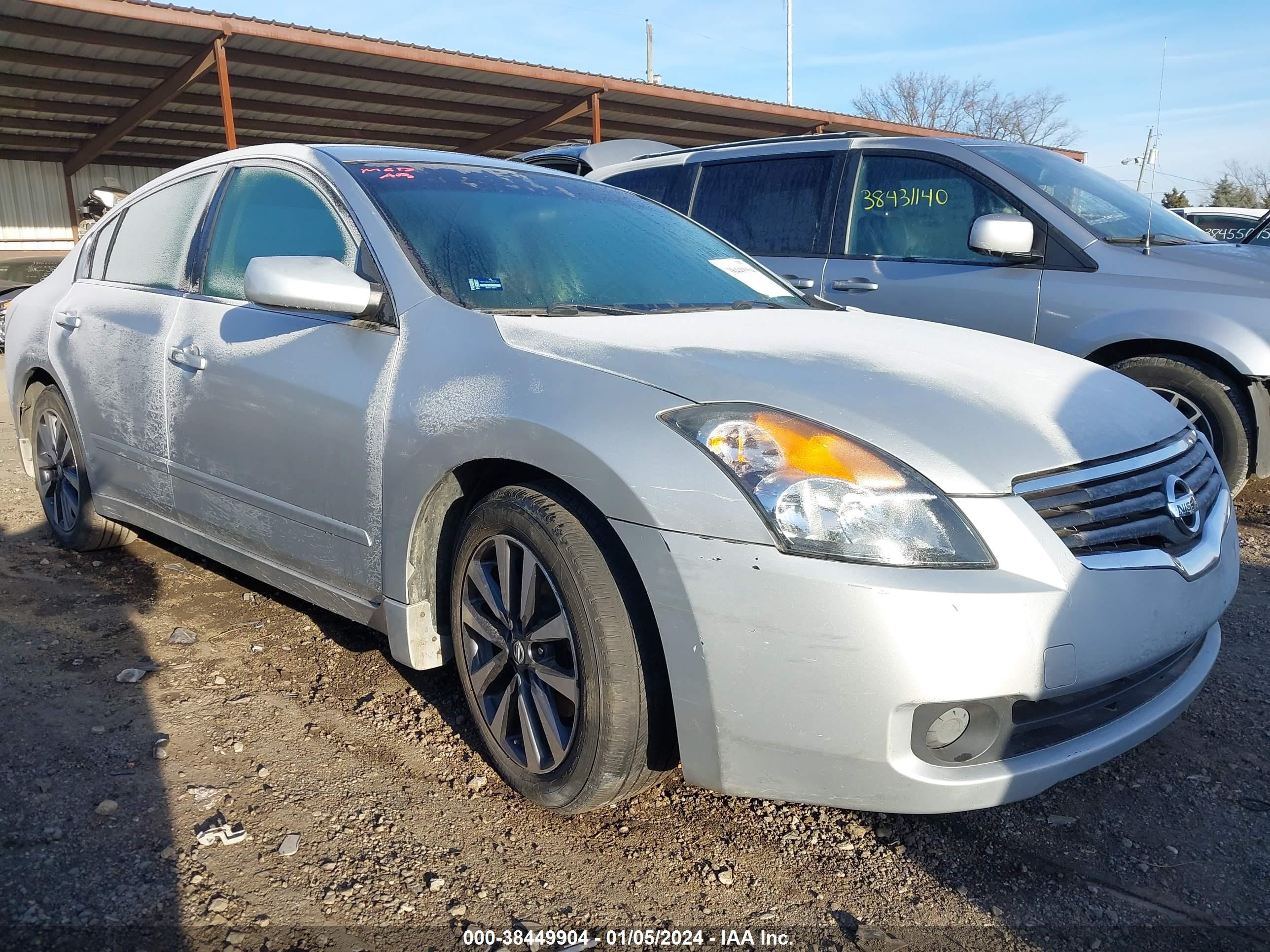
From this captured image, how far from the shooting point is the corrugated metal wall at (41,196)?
20906mm

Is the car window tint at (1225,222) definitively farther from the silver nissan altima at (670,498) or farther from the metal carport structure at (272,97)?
the silver nissan altima at (670,498)

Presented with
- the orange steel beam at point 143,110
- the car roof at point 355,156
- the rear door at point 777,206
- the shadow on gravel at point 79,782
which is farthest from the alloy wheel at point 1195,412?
the orange steel beam at point 143,110

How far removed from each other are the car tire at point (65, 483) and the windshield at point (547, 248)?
6.45 feet

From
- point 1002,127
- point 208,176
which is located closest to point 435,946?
point 208,176

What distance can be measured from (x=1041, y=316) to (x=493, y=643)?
333 cm

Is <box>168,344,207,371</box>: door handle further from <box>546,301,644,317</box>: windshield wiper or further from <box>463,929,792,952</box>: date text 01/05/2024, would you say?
<box>463,929,792,952</box>: date text 01/05/2024

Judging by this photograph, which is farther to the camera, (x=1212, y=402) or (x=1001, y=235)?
(x=1001, y=235)

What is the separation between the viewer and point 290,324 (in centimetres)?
283

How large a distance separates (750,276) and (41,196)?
23.0 m

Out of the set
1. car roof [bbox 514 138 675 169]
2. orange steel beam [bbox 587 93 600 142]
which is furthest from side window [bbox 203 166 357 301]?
orange steel beam [bbox 587 93 600 142]

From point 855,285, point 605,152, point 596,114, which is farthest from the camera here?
point 596,114

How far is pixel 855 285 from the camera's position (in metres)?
5.02

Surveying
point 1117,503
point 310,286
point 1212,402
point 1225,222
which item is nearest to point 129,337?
point 310,286

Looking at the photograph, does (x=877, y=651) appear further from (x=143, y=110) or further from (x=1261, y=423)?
(x=143, y=110)
